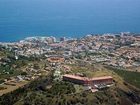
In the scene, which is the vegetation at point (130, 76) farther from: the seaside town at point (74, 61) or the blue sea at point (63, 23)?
the blue sea at point (63, 23)

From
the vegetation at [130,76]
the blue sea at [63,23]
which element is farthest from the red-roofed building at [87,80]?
the blue sea at [63,23]

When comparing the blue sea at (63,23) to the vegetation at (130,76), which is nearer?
the vegetation at (130,76)

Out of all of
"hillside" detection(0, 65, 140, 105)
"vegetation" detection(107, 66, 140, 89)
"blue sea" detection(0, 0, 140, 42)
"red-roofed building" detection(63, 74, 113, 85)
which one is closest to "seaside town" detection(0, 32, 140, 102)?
"red-roofed building" detection(63, 74, 113, 85)

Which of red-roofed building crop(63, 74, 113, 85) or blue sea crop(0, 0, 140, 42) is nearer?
red-roofed building crop(63, 74, 113, 85)

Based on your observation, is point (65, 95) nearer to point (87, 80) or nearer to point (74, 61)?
point (87, 80)

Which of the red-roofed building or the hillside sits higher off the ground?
the red-roofed building

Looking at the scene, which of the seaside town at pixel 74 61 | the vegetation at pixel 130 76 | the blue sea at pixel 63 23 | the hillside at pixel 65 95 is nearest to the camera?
the hillside at pixel 65 95

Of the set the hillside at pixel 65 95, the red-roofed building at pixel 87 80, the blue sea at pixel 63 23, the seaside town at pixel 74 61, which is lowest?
the hillside at pixel 65 95

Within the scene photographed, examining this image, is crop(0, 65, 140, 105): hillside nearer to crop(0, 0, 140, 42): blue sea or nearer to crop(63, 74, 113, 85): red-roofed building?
crop(63, 74, 113, 85): red-roofed building

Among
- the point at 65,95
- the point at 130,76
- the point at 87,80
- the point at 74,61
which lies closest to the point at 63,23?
the point at 74,61

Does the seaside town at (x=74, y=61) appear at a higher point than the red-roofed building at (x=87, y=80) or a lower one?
higher
